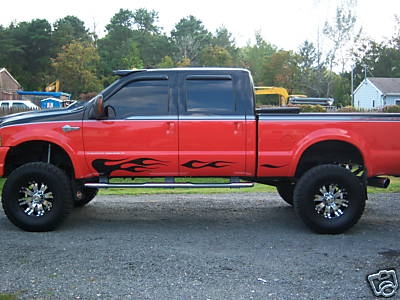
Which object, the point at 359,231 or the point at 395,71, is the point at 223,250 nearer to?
the point at 359,231

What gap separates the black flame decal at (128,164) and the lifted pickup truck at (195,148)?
1 cm

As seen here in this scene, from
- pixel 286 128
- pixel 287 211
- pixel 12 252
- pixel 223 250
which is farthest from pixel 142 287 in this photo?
pixel 287 211

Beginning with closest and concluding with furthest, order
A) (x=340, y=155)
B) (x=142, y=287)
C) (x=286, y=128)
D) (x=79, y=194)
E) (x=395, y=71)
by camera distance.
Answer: (x=142, y=287), (x=286, y=128), (x=340, y=155), (x=79, y=194), (x=395, y=71)

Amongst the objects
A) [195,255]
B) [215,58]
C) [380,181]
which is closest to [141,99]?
[195,255]

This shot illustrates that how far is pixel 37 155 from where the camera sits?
7.20 m

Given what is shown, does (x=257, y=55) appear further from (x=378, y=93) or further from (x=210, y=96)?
(x=210, y=96)

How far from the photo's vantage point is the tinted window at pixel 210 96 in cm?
677

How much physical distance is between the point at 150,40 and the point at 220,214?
61774 millimetres

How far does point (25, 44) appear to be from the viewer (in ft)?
203

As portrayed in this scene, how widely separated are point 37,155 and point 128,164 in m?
1.47

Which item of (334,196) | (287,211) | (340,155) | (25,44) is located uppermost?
(25,44)

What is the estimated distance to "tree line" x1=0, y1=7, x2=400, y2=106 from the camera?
2020 inches

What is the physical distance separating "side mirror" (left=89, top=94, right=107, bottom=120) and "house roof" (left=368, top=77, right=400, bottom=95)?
144 ft

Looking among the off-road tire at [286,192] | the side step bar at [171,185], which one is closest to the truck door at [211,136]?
the side step bar at [171,185]
